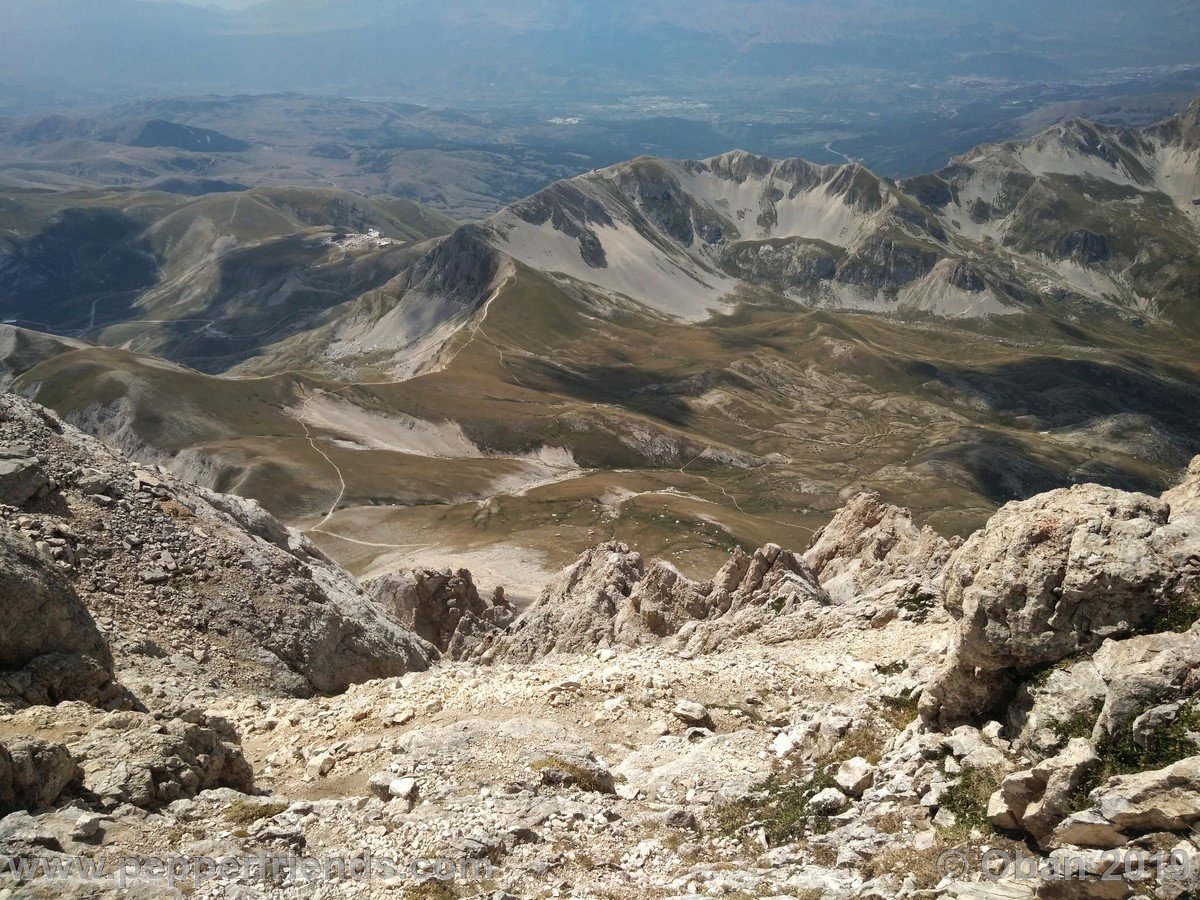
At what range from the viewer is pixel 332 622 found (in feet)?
134

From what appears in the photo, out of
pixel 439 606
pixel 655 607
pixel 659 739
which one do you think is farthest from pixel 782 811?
pixel 439 606

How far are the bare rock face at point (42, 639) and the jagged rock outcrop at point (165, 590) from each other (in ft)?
0.22

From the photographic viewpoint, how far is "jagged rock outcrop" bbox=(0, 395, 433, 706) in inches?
1161

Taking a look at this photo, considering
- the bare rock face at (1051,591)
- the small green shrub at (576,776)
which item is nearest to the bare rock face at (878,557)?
the bare rock face at (1051,591)

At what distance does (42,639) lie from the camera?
2306 centimetres

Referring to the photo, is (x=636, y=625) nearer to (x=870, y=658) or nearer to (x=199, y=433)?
(x=870, y=658)

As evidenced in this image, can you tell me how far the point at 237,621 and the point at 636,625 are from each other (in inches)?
957

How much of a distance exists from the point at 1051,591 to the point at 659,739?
1205cm

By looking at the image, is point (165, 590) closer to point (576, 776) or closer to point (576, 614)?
point (576, 776)

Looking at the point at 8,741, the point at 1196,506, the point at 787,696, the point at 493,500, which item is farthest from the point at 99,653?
the point at 493,500

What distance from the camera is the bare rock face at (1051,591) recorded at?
687 inches

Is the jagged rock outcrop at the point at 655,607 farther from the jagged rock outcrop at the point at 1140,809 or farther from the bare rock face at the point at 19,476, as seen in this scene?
the bare rock face at the point at 19,476

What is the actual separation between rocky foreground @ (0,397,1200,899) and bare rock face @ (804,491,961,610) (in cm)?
106

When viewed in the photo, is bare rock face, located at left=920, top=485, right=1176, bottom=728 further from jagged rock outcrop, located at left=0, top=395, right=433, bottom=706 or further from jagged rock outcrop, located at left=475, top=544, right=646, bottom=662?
jagged rock outcrop, located at left=475, top=544, right=646, bottom=662
